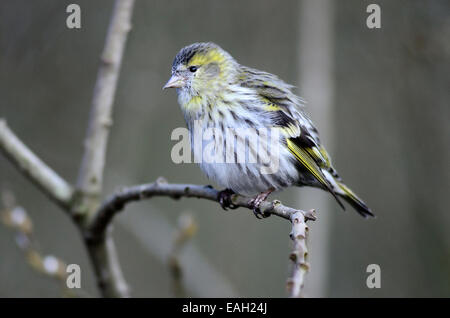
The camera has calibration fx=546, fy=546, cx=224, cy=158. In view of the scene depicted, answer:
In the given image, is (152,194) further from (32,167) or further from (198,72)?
(198,72)

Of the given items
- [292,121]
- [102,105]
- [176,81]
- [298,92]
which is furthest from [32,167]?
[298,92]

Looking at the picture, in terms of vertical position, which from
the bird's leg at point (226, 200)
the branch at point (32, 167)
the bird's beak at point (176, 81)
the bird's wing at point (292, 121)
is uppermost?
the bird's beak at point (176, 81)

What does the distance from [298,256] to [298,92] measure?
3518 mm

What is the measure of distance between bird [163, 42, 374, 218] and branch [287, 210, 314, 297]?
1.31 meters

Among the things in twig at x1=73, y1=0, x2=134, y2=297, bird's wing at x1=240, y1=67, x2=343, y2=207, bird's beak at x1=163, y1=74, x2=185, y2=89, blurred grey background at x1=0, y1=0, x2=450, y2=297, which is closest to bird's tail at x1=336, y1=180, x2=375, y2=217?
bird's wing at x1=240, y1=67, x2=343, y2=207

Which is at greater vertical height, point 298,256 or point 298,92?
point 298,92

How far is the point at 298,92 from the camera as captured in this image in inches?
198

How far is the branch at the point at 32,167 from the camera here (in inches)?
120

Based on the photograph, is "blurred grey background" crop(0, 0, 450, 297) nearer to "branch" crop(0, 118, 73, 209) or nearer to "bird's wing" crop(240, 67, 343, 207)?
"bird's wing" crop(240, 67, 343, 207)

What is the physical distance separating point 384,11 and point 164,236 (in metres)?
2.91

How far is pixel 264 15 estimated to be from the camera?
595 centimetres

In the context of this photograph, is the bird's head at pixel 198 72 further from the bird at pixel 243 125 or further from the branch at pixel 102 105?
the branch at pixel 102 105

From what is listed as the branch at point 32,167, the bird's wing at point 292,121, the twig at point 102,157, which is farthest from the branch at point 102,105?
the bird's wing at point 292,121
